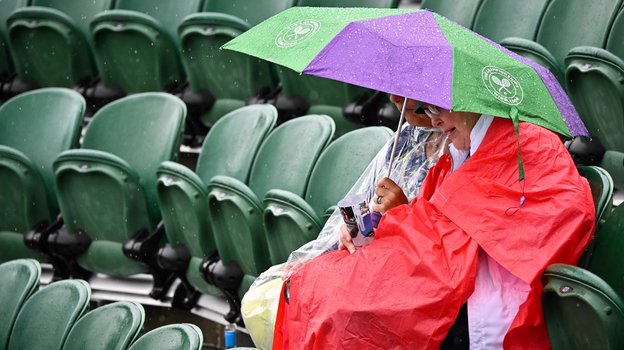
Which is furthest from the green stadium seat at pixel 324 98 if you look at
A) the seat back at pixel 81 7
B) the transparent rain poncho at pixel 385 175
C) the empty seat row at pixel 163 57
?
the transparent rain poncho at pixel 385 175

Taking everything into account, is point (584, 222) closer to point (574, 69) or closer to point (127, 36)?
point (574, 69)

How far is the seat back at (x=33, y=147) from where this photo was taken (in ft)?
8.72

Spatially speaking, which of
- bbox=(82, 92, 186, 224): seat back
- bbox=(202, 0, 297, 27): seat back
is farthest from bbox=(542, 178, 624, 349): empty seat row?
bbox=(202, 0, 297, 27): seat back

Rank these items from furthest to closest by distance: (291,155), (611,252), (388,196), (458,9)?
(458,9)
(291,155)
(388,196)
(611,252)

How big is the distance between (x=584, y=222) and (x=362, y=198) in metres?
0.33

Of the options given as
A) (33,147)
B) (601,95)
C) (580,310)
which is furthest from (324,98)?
(580,310)

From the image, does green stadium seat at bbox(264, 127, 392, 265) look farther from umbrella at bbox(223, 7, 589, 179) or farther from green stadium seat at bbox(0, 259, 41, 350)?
umbrella at bbox(223, 7, 589, 179)

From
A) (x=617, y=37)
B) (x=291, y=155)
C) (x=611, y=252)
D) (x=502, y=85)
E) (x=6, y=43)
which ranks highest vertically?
(x=502, y=85)

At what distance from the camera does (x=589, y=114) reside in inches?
84.6

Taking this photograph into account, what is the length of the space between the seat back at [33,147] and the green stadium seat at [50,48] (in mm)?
273

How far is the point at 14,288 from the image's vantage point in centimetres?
210

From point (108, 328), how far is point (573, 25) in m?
1.14

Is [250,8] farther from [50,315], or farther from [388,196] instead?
[388,196]

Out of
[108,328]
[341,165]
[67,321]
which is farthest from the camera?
[341,165]
